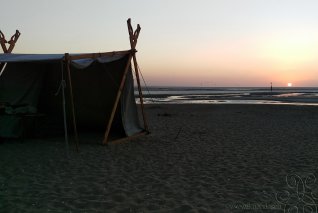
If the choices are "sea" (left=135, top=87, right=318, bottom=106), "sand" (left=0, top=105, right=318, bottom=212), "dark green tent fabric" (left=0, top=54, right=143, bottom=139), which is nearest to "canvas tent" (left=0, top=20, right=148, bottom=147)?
"dark green tent fabric" (left=0, top=54, right=143, bottom=139)

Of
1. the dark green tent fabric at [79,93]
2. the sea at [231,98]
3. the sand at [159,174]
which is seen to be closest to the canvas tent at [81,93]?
the dark green tent fabric at [79,93]

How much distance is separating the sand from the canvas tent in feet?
2.55

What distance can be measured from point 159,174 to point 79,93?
5367mm

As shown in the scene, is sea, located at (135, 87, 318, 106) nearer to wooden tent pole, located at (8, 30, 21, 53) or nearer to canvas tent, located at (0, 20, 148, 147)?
canvas tent, located at (0, 20, 148, 147)

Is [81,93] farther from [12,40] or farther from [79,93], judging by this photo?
[12,40]

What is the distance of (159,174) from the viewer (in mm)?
6297

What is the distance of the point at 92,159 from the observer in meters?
7.49

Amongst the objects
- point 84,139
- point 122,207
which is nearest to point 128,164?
point 122,207

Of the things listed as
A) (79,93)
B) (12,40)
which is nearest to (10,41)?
(12,40)

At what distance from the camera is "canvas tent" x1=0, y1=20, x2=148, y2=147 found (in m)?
9.93

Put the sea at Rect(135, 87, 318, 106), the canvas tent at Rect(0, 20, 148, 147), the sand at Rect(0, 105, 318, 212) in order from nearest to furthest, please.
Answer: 1. the sand at Rect(0, 105, 318, 212)
2. the canvas tent at Rect(0, 20, 148, 147)
3. the sea at Rect(135, 87, 318, 106)

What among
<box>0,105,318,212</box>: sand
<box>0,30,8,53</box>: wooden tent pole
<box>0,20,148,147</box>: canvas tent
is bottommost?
<box>0,105,318,212</box>: sand

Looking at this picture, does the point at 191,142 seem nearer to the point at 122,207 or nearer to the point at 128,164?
the point at 128,164

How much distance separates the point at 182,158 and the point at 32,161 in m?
3.22
